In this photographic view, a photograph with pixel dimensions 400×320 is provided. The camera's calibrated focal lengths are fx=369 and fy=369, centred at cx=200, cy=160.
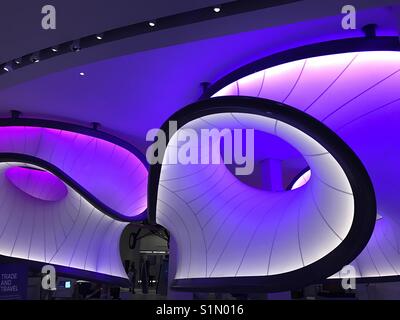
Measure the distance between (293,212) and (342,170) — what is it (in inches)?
93.6

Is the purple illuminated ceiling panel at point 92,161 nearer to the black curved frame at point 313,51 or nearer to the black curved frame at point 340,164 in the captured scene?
the black curved frame at point 340,164

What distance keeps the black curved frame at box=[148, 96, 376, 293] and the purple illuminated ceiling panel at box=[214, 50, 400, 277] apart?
1489 millimetres

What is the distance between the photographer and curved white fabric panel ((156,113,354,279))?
19.1 ft

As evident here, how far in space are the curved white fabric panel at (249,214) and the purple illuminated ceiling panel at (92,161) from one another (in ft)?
11.1

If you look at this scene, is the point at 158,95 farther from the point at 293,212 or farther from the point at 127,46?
the point at 293,212

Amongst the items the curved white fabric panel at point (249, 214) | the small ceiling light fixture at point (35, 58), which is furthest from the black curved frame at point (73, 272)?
the small ceiling light fixture at point (35, 58)

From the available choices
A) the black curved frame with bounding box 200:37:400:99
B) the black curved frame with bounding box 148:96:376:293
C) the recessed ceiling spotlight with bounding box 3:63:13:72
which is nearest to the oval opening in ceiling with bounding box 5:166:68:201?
the recessed ceiling spotlight with bounding box 3:63:13:72

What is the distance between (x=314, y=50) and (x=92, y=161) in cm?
790

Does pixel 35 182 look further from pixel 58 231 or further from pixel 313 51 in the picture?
pixel 313 51

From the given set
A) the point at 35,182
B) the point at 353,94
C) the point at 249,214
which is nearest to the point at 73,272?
the point at 35,182

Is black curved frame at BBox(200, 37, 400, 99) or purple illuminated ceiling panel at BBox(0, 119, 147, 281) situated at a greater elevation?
black curved frame at BBox(200, 37, 400, 99)

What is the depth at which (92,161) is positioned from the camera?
11828mm

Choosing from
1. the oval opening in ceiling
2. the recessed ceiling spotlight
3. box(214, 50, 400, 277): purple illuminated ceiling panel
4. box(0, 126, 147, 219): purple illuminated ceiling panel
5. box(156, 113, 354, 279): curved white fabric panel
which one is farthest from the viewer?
the oval opening in ceiling

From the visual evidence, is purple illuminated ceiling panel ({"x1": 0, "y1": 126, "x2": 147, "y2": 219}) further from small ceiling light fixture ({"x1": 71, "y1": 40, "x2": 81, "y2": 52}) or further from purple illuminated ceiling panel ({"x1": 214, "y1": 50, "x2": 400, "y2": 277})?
purple illuminated ceiling panel ({"x1": 214, "y1": 50, "x2": 400, "y2": 277})
